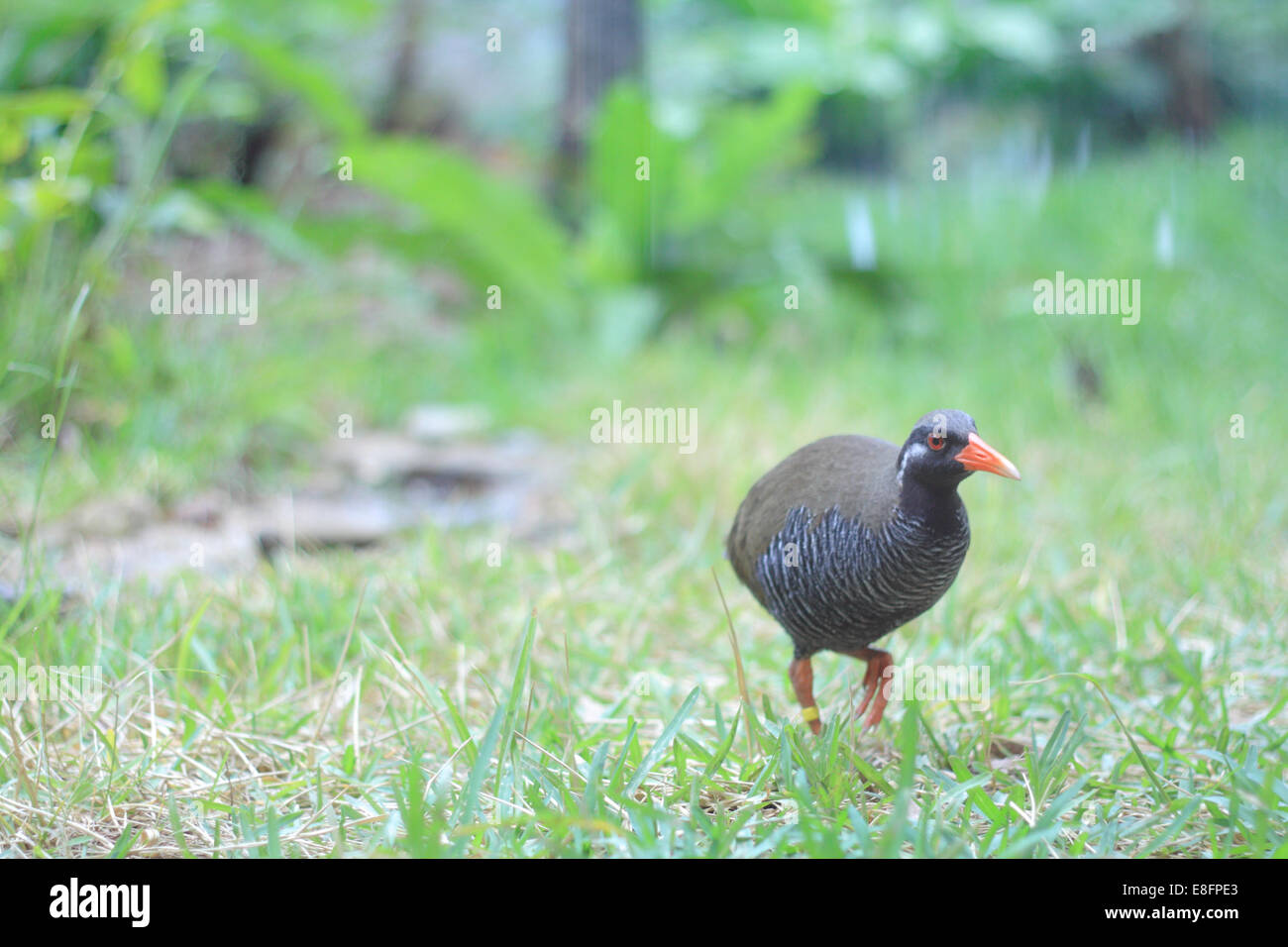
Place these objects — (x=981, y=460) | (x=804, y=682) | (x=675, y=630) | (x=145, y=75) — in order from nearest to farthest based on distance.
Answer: (x=981, y=460) → (x=804, y=682) → (x=675, y=630) → (x=145, y=75)

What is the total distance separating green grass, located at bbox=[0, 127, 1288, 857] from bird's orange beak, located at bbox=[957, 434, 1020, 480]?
39 centimetres

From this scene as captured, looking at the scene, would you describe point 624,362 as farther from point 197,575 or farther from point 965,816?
point 965,816

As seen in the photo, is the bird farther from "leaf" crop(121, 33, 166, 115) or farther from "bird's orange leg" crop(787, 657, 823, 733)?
"leaf" crop(121, 33, 166, 115)

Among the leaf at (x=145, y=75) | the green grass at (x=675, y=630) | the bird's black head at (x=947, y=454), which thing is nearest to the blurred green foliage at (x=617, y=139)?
the leaf at (x=145, y=75)

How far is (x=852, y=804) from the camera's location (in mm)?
1634

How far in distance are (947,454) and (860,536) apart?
20 cm

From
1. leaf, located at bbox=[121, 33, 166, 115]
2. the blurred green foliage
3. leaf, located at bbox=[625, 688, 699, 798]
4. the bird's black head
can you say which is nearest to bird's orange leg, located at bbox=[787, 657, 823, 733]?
leaf, located at bbox=[625, 688, 699, 798]

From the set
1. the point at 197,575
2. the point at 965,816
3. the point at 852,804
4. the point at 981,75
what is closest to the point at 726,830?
the point at 852,804

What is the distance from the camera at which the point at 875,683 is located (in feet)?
6.26

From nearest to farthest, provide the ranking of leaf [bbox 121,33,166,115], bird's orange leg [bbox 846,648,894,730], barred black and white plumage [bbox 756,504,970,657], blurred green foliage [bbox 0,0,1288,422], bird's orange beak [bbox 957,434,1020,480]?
bird's orange beak [bbox 957,434,1020,480] < barred black and white plumage [bbox 756,504,970,657] < bird's orange leg [bbox 846,648,894,730] < leaf [bbox 121,33,166,115] < blurred green foliage [bbox 0,0,1288,422]

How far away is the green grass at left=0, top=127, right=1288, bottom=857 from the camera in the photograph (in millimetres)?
1608

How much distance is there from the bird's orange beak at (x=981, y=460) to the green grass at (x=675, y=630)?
387 millimetres

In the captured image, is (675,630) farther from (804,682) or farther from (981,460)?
(981,460)

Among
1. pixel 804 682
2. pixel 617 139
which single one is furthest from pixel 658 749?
pixel 617 139
